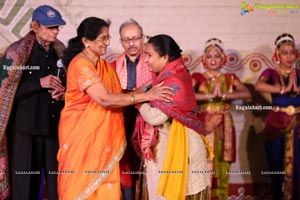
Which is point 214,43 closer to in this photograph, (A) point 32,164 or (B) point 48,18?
(B) point 48,18

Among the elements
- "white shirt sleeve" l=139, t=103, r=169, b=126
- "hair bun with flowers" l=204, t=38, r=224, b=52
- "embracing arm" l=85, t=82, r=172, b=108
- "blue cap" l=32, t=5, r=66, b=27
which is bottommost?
"white shirt sleeve" l=139, t=103, r=169, b=126

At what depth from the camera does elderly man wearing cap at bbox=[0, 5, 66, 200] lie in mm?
4965

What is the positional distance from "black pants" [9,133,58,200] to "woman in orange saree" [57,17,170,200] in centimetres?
50

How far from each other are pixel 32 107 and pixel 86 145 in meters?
0.78

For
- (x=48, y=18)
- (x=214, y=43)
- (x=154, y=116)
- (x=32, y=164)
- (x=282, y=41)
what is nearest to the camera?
(x=154, y=116)

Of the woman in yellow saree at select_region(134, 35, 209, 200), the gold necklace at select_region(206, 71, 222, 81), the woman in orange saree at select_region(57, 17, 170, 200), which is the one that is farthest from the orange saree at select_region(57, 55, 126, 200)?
the gold necklace at select_region(206, 71, 222, 81)

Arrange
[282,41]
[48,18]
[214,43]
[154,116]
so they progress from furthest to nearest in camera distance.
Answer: [214,43] → [282,41] → [48,18] → [154,116]

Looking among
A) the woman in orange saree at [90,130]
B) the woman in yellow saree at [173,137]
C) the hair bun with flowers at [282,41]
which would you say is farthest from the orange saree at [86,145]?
the hair bun with flowers at [282,41]

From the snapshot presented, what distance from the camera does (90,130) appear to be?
14.6 ft

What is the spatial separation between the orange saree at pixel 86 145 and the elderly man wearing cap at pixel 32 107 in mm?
492

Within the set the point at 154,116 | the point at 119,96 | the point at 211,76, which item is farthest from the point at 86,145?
the point at 211,76

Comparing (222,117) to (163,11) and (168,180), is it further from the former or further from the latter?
(168,180)

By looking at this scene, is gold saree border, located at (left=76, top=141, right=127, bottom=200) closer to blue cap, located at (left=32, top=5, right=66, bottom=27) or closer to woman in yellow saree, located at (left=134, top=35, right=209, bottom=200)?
woman in yellow saree, located at (left=134, top=35, right=209, bottom=200)

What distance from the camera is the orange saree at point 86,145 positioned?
444 centimetres
